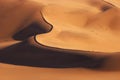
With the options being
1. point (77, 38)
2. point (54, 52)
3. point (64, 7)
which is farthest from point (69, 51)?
point (64, 7)

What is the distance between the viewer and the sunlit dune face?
15365 mm

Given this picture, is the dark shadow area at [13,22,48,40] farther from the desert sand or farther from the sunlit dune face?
the sunlit dune face

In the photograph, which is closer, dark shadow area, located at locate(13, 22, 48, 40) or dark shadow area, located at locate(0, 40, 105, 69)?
dark shadow area, located at locate(0, 40, 105, 69)

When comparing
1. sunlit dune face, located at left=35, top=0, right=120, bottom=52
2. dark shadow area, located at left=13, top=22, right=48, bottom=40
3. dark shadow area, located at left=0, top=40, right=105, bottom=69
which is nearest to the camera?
dark shadow area, located at left=0, top=40, right=105, bottom=69

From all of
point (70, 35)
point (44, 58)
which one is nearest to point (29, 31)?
point (70, 35)

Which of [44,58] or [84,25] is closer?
[44,58]

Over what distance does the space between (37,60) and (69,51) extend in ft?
3.79

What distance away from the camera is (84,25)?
19172 mm

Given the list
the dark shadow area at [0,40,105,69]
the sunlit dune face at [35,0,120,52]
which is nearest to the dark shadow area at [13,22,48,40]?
the sunlit dune face at [35,0,120,52]

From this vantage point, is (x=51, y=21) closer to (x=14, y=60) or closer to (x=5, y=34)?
(x=5, y=34)

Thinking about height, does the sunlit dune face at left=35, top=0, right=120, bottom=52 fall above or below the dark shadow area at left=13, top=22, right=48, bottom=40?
above

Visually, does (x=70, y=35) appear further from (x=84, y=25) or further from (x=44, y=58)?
(x=44, y=58)

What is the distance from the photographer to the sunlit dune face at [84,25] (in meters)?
15.4

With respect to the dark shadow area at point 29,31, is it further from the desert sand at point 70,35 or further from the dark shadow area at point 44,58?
the dark shadow area at point 44,58
